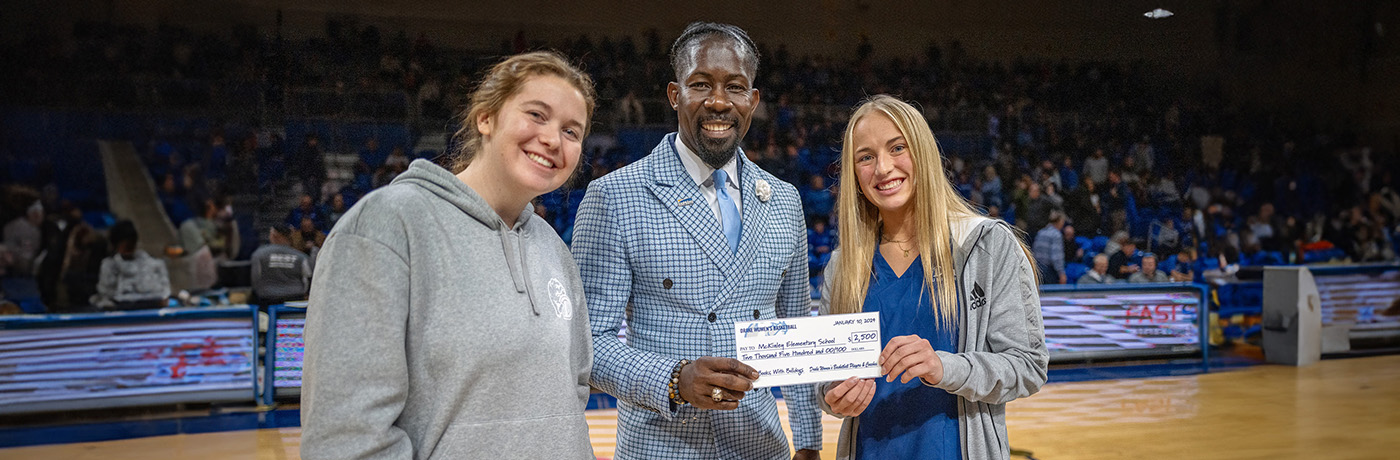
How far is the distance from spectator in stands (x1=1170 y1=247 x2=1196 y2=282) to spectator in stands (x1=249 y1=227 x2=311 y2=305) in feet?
25.8

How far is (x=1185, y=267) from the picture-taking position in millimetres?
9578

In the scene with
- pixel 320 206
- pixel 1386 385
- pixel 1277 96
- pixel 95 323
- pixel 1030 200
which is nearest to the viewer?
pixel 95 323

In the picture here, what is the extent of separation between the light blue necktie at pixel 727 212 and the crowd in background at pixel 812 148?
5.83 m

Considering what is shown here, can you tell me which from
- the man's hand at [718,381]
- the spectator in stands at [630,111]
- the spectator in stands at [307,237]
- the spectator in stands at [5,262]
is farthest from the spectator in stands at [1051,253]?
the spectator in stands at [5,262]

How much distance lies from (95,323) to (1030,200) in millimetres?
9083

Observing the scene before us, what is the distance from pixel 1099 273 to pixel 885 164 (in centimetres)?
772

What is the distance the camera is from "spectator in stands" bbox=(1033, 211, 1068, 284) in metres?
9.11

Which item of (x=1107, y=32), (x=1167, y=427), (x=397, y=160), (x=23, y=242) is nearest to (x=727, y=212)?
(x=1167, y=427)

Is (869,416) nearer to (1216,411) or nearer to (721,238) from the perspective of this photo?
(721,238)

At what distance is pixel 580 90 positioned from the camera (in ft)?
4.91

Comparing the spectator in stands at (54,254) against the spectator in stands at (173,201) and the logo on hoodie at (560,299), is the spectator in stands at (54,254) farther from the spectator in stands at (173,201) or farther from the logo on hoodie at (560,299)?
the logo on hoodie at (560,299)

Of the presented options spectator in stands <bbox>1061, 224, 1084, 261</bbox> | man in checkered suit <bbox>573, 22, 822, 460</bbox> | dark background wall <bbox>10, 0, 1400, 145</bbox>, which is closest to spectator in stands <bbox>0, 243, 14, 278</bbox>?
dark background wall <bbox>10, 0, 1400, 145</bbox>

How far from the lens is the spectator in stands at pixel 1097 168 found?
37.2 feet

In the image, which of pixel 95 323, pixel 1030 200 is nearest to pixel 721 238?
pixel 95 323
